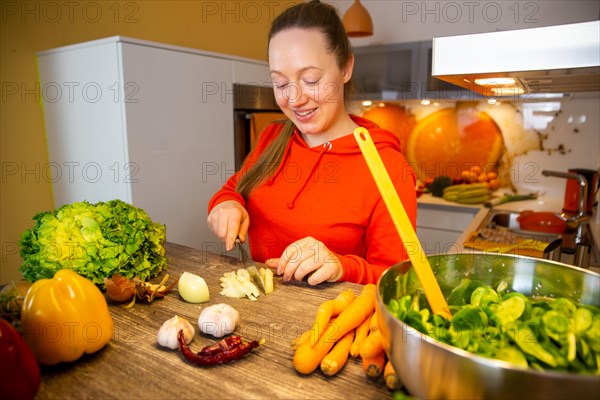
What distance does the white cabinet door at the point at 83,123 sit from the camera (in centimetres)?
197

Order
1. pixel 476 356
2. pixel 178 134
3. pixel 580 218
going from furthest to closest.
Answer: pixel 178 134, pixel 580 218, pixel 476 356

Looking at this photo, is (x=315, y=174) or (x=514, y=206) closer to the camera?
(x=315, y=174)

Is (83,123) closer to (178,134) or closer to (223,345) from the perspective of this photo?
(178,134)

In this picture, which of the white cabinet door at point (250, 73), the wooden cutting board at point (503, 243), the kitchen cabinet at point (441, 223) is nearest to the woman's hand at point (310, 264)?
the wooden cutting board at point (503, 243)

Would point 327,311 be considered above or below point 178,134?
below

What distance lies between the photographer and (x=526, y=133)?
9.83ft

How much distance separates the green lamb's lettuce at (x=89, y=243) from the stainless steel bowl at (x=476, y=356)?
23.2 inches

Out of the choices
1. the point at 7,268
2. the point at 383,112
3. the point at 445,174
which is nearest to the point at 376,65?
the point at 383,112

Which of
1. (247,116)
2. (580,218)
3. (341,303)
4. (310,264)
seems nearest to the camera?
(341,303)

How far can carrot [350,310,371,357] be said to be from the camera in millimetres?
674

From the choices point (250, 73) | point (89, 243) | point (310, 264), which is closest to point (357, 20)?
point (250, 73)

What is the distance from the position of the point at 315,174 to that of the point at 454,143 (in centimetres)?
224

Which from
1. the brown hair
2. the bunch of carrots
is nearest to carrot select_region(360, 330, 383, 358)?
the bunch of carrots

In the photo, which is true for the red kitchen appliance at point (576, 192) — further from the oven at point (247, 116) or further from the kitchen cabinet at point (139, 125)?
the kitchen cabinet at point (139, 125)
